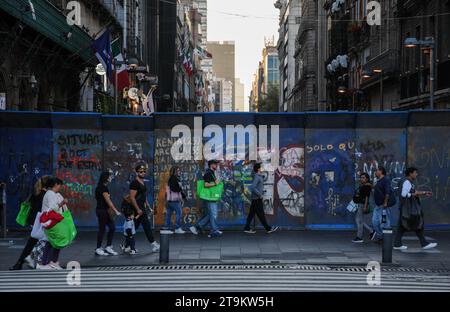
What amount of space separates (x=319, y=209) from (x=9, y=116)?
25.9 feet

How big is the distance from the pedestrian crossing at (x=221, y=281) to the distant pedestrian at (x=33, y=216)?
80cm

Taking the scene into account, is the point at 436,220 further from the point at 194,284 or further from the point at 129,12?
the point at 129,12

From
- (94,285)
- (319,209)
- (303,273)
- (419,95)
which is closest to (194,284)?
(94,285)

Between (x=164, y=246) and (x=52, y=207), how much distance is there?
6.85 ft

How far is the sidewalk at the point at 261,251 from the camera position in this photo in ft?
41.5

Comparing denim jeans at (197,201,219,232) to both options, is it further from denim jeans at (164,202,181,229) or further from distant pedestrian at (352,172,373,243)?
distant pedestrian at (352,172,373,243)

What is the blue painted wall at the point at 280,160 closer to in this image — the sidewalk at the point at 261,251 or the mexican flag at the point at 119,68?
the sidewalk at the point at 261,251

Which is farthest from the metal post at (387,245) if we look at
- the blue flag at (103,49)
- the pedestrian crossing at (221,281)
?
the blue flag at (103,49)

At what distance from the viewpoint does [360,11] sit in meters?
46.9

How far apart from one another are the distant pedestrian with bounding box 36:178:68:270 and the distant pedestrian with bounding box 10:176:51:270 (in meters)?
0.23

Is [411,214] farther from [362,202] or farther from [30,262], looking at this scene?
[30,262]

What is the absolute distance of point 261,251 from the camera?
13.9m

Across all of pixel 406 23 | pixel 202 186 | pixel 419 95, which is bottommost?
pixel 202 186

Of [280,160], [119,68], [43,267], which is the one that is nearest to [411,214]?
[280,160]
